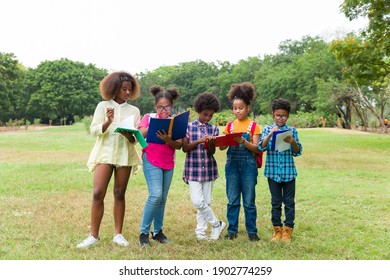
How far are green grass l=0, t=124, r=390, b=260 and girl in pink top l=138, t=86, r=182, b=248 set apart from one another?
0.93ft

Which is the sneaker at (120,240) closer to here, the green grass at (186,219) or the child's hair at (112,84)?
the green grass at (186,219)

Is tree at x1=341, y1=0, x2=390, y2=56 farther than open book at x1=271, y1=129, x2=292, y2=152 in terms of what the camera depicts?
Yes

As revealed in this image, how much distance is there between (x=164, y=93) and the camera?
14.0 ft

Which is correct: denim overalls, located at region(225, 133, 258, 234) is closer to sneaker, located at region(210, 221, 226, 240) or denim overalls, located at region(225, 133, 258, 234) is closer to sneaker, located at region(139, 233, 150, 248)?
sneaker, located at region(210, 221, 226, 240)

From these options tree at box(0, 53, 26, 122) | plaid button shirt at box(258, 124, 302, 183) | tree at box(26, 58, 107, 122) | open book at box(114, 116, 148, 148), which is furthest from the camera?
tree at box(26, 58, 107, 122)

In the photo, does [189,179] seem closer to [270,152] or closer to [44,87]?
[270,152]

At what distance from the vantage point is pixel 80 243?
425cm

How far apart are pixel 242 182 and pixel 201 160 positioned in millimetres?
468

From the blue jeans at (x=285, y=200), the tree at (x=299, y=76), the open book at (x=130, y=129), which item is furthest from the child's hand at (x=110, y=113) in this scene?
the tree at (x=299, y=76)

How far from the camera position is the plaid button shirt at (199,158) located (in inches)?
170

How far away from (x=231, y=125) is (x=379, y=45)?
40.8 feet

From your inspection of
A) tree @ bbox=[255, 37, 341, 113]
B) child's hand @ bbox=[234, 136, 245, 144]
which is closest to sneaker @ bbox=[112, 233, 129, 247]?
child's hand @ bbox=[234, 136, 245, 144]

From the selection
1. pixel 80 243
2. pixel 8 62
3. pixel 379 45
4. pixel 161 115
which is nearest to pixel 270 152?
pixel 161 115

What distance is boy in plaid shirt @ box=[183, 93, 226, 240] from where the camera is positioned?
14.1 feet
